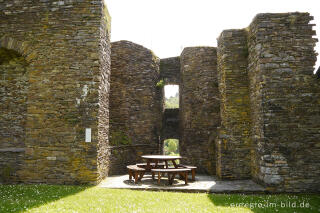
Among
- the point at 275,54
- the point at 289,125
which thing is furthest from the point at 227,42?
the point at 289,125

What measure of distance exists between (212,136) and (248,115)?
7.84 feet

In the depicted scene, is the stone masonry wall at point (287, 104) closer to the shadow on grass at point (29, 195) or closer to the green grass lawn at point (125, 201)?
the green grass lawn at point (125, 201)

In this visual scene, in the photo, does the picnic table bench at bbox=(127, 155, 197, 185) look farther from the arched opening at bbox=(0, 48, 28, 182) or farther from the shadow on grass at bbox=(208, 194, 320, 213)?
the arched opening at bbox=(0, 48, 28, 182)

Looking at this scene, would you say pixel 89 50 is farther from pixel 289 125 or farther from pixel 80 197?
pixel 289 125

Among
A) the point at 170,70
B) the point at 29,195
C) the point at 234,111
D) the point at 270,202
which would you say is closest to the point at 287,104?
the point at 234,111

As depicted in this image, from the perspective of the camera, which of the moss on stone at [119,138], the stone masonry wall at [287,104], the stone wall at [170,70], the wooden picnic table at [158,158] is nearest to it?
the stone masonry wall at [287,104]

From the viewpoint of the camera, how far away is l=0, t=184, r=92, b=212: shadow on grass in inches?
199

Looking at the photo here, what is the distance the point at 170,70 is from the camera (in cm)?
1427

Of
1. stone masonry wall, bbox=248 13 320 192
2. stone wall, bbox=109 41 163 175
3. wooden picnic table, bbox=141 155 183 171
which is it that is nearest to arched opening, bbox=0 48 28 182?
stone wall, bbox=109 41 163 175

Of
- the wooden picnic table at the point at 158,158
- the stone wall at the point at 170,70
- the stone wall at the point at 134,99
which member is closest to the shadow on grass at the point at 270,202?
the wooden picnic table at the point at 158,158

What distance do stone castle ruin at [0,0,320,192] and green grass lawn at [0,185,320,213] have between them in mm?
942

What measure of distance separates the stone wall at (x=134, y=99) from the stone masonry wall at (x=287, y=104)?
236 inches

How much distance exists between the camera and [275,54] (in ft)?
24.3

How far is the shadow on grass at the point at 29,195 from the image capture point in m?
5.05
